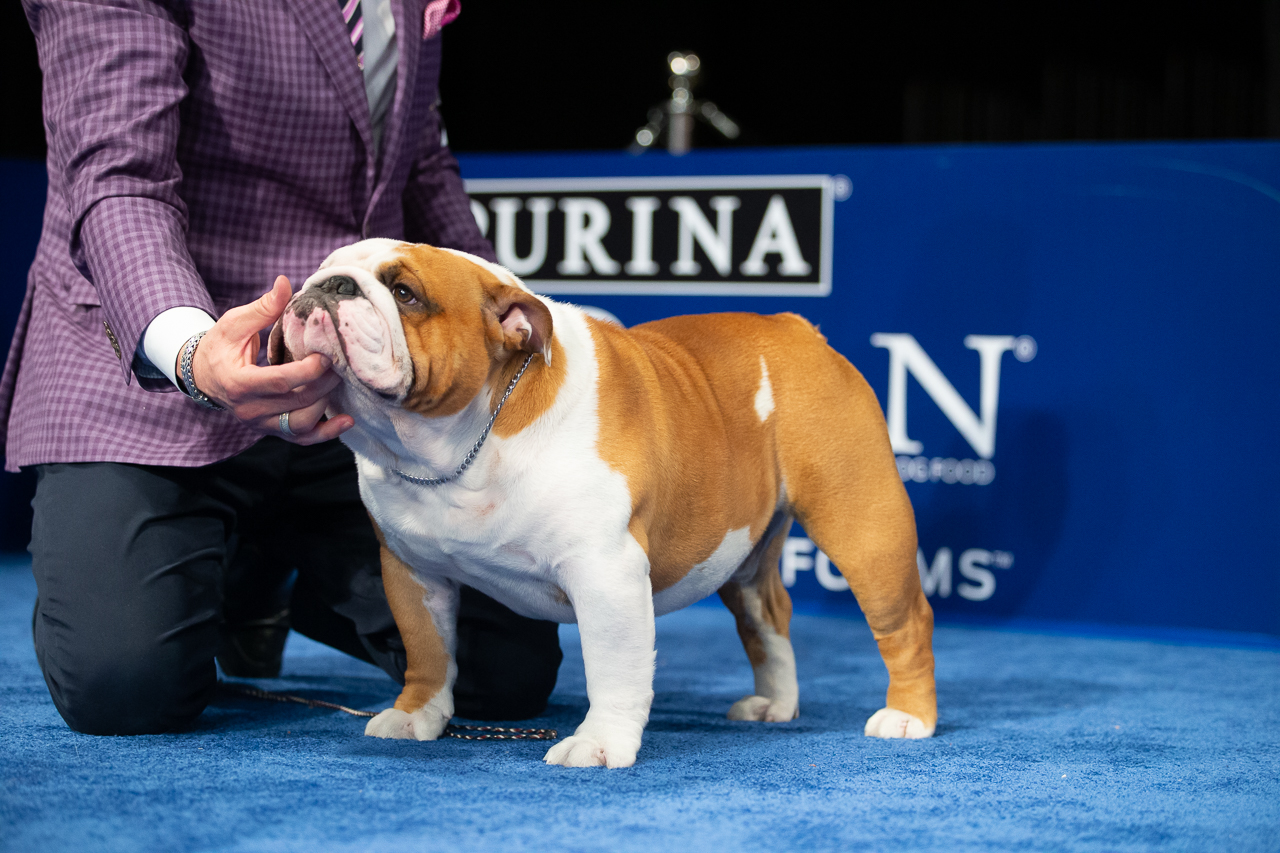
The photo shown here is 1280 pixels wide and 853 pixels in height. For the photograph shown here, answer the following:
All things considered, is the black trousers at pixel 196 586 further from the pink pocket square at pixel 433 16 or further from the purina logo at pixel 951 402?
the purina logo at pixel 951 402

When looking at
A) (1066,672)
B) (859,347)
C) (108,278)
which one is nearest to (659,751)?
(108,278)

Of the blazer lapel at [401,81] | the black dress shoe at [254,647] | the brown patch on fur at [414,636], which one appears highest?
the blazer lapel at [401,81]

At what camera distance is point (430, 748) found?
1748mm

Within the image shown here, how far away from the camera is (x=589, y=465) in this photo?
1635 mm

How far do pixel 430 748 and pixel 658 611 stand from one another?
0.38 meters

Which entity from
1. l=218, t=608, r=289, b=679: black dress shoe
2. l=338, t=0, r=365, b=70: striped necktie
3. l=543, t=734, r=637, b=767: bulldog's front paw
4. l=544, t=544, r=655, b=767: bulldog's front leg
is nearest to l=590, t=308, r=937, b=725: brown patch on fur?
l=544, t=544, r=655, b=767: bulldog's front leg

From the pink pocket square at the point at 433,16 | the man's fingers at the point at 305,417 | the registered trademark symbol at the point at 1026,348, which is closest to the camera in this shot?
the man's fingers at the point at 305,417

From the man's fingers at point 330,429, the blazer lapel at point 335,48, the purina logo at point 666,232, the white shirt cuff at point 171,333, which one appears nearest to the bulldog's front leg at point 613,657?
the man's fingers at point 330,429

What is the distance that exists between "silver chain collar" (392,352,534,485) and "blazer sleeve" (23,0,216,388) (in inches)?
13.8

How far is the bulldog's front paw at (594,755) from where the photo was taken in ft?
5.36

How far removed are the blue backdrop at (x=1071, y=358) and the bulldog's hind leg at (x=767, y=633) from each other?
1.13 meters

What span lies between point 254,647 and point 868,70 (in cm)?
472

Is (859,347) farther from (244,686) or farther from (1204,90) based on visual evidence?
(1204,90)

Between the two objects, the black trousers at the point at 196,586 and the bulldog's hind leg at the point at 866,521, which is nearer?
the black trousers at the point at 196,586
